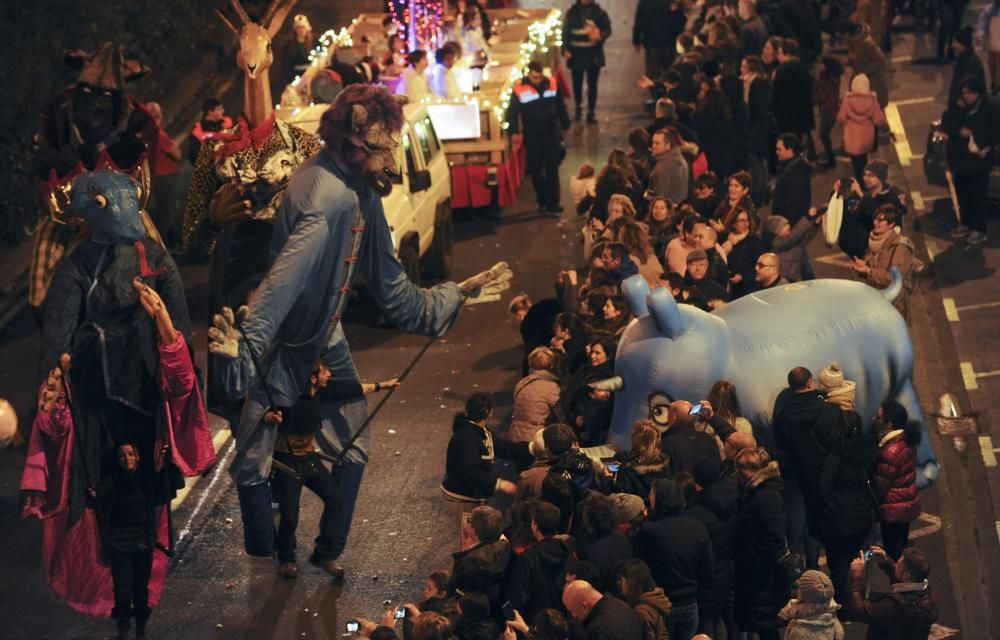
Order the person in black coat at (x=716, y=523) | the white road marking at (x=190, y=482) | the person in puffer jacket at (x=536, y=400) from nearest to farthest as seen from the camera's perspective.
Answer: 1. the person in black coat at (x=716, y=523)
2. the person in puffer jacket at (x=536, y=400)
3. the white road marking at (x=190, y=482)

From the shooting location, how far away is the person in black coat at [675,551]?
9.98m

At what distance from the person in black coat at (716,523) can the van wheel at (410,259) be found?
727cm

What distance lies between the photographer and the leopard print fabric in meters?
12.4

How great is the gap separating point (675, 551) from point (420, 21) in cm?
1412

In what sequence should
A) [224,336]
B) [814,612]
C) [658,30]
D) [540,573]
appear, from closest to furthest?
[814,612], [224,336], [540,573], [658,30]

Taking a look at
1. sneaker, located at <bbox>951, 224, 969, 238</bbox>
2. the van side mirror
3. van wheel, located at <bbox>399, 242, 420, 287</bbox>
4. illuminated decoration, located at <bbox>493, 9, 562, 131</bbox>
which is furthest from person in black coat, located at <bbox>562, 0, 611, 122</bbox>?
van wheel, located at <bbox>399, 242, 420, 287</bbox>

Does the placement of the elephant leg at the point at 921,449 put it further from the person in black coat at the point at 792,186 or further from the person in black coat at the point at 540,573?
the person in black coat at the point at 792,186

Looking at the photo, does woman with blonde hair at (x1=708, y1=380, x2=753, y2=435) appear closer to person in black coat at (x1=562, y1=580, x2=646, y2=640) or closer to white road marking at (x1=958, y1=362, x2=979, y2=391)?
person in black coat at (x1=562, y1=580, x2=646, y2=640)

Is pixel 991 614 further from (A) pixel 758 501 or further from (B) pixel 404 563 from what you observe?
(B) pixel 404 563

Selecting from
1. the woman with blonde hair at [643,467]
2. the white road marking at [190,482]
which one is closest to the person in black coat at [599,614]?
the woman with blonde hair at [643,467]

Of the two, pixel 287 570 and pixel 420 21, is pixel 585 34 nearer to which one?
pixel 420 21

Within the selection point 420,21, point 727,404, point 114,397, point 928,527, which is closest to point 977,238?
point 928,527

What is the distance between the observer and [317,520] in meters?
13.1

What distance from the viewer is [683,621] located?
399 inches
